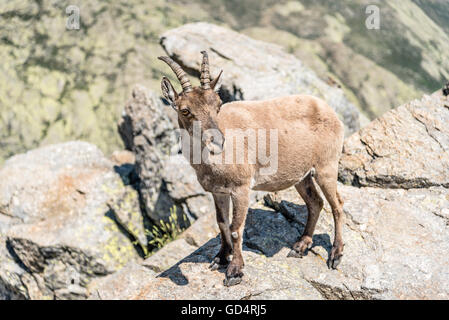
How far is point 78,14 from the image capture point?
2678 cm

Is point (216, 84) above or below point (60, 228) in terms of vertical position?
above

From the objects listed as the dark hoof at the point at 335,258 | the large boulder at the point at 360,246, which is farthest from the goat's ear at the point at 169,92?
the dark hoof at the point at 335,258

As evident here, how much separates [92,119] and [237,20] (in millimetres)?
11907

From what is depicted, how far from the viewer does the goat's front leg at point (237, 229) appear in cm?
805

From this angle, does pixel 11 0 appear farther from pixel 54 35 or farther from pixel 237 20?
pixel 237 20

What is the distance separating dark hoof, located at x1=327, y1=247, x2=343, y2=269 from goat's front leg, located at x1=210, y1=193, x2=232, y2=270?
2.15 m

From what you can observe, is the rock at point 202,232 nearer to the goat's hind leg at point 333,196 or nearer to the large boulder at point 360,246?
the large boulder at point 360,246

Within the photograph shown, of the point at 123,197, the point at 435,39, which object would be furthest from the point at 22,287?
the point at 435,39

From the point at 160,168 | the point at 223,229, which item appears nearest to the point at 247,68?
the point at 160,168

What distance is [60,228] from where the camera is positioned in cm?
1432

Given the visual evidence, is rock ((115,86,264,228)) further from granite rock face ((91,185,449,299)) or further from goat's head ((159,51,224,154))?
goat's head ((159,51,224,154))

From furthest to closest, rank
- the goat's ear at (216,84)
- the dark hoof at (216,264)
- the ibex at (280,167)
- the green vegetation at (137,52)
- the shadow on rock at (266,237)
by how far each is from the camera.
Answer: the green vegetation at (137,52)
the shadow on rock at (266,237)
the dark hoof at (216,264)
the ibex at (280,167)
the goat's ear at (216,84)

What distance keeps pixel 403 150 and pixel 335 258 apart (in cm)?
436

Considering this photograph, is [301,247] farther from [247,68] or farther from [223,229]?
[247,68]
